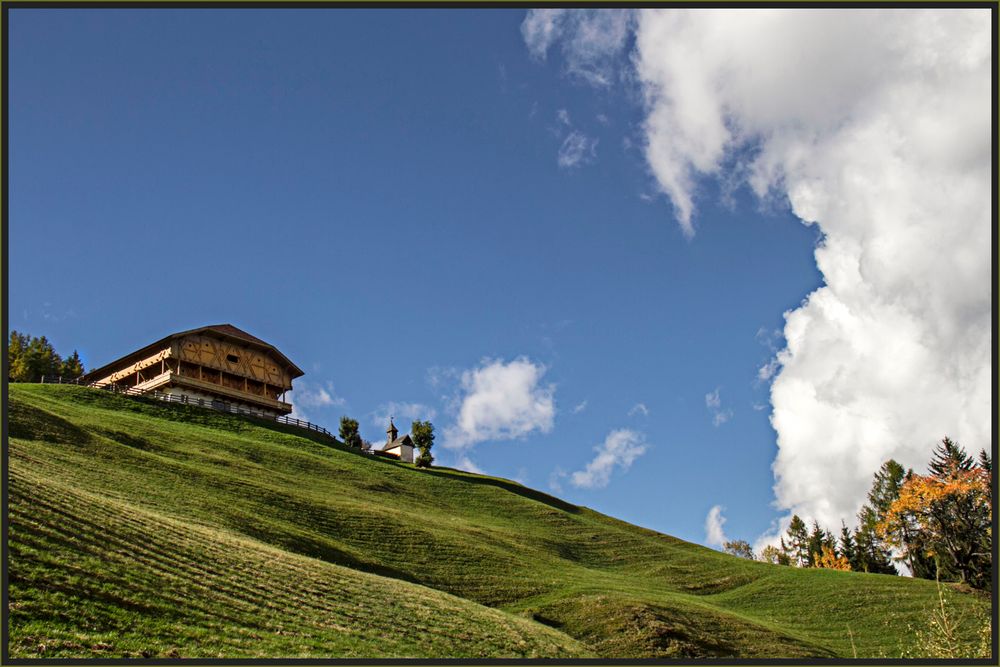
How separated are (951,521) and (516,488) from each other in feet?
146

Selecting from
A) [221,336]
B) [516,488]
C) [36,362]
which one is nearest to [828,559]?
[516,488]

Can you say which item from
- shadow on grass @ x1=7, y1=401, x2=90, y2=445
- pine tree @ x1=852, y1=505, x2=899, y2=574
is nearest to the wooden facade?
shadow on grass @ x1=7, y1=401, x2=90, y2=445

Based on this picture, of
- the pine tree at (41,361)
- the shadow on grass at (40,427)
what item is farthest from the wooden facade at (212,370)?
the shadow on grass at (40,427)

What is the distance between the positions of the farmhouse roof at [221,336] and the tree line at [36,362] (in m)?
15.6

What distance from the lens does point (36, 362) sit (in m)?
114

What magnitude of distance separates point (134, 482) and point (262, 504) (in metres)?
7.56

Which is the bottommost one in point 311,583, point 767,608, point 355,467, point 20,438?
point 311,583

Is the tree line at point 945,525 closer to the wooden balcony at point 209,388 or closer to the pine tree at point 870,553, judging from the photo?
the pine tree at point 870,553

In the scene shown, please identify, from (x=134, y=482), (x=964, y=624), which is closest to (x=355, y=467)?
(x=134, y=482)

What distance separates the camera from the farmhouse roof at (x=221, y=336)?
91.2 metres

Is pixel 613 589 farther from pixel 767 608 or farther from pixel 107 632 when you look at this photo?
pixel 107 632

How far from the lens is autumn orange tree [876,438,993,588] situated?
6650cm

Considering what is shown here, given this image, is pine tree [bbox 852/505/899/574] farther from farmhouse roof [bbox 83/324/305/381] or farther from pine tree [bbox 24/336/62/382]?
pine tree [bbox 24/336/62/382]

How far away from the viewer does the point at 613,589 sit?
155ft
